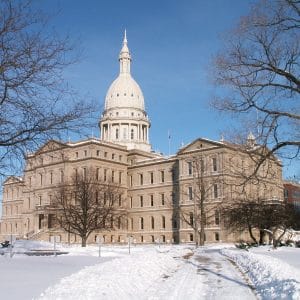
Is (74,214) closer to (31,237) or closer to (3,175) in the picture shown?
(31,237)

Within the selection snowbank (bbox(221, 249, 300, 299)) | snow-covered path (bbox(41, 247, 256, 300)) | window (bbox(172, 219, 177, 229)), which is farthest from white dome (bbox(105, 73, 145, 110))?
snowbank (bbox(221, 249, 300, 299))

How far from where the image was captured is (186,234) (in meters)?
90.1

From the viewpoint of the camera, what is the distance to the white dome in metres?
129

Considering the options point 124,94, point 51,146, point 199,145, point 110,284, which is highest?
point 124,94

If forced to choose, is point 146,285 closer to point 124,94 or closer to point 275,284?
point 275,284

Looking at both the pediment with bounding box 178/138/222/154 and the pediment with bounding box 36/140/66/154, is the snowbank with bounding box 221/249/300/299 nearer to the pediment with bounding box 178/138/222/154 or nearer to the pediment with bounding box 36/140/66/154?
the pediment with bounding box 36/140/66/154

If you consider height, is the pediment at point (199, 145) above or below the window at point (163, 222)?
above

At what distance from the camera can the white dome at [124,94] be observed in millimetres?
129125

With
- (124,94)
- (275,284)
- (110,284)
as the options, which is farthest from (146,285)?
(124,94)

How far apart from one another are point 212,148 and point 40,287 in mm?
75860

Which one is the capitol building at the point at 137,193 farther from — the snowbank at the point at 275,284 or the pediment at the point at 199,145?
the snowbank at the point at 275,284

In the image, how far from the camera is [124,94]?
13062 cm

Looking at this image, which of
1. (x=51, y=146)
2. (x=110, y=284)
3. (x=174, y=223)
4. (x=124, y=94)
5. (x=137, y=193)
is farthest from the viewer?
(x=124, y=94)

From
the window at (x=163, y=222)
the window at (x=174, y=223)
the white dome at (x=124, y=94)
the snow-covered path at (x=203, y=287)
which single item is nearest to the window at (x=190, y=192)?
the window at (x=174, y=223)
